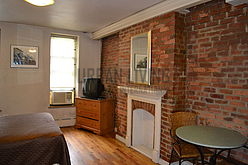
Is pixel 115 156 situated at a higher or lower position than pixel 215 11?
lower

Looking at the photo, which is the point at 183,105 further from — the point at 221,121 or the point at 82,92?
the point at 82,92

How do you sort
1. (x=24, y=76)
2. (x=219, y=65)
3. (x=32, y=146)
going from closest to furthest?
1. (x=32, y=146)
2. (x=219, y=65)
3. (x=24, y=76)

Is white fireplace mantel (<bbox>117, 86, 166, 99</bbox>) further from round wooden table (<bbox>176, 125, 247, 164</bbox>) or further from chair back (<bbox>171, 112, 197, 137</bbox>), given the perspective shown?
round wooden table (<bbox>176, 125, 247, 164</bbox>)

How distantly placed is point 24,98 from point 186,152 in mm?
3997

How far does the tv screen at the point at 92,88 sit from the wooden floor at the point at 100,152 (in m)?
0.99

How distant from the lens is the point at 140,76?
346 cm

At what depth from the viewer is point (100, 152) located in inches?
133

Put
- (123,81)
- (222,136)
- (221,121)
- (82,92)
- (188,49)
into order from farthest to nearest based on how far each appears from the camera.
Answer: (82,92)
(123,81)
(188,49)
(221,121)
(222,136)

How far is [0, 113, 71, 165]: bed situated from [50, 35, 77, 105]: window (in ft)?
7.93

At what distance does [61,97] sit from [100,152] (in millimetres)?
2224

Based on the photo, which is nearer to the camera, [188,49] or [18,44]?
[188,49]

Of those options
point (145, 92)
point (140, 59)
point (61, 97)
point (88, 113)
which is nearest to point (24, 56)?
point (61, 97)

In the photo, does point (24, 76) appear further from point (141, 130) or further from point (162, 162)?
point (162, 162)

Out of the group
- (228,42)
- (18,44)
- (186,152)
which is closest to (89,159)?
(186,152)
